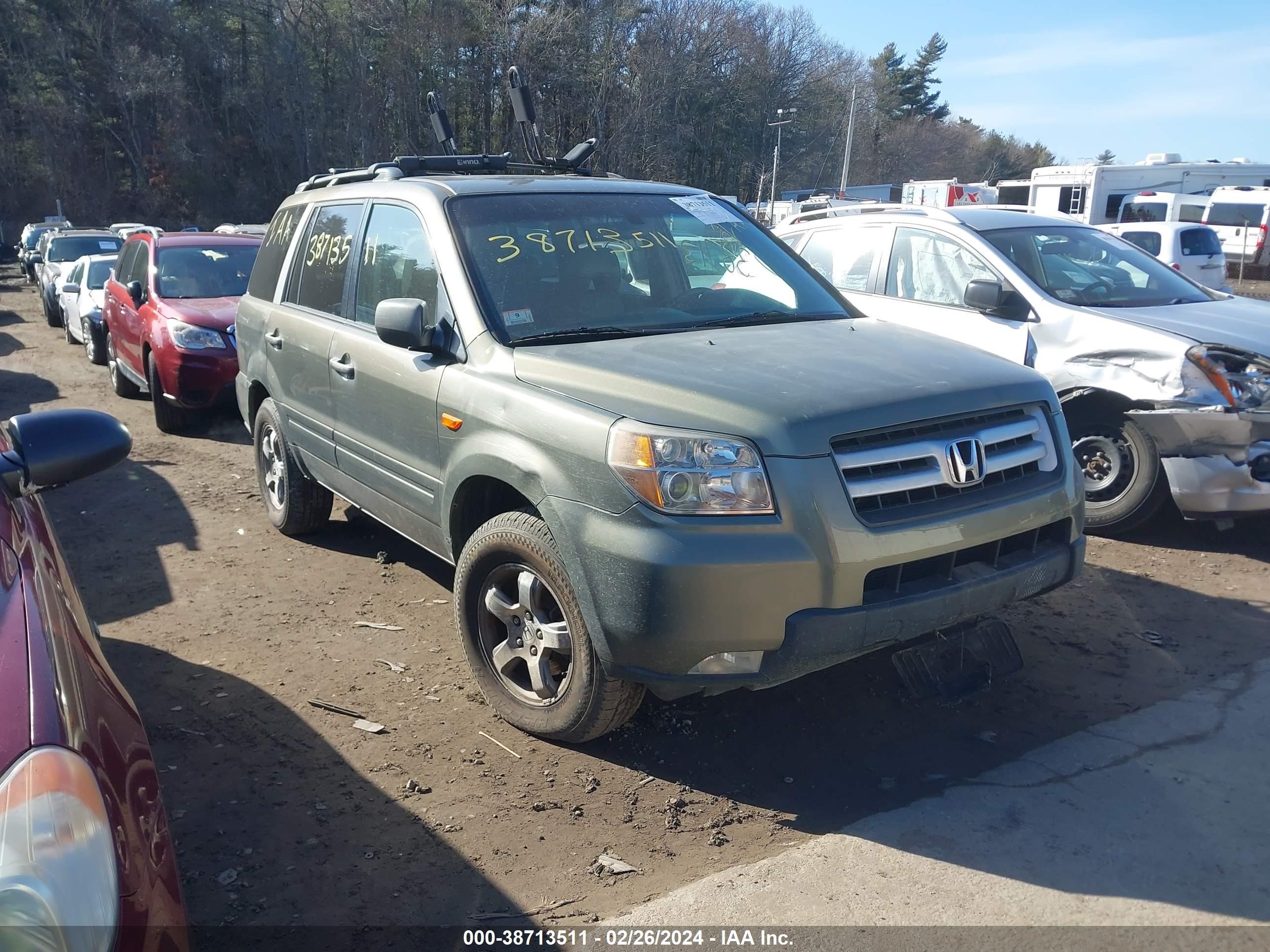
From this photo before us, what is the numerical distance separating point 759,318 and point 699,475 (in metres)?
1.40

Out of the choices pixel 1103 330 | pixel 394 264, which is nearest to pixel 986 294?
pixel 1103 330

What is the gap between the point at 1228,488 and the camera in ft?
17.5

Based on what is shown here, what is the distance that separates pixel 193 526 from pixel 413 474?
2.94 m

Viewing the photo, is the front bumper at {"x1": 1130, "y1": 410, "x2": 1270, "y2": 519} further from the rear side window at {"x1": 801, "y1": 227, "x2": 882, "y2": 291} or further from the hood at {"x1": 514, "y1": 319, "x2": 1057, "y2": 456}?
the rear side window at {"x1": 801, "y1": 227, "x2": 882, "y2": 291}

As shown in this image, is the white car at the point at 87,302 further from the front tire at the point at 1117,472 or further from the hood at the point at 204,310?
the front tire at the point at 1117,472

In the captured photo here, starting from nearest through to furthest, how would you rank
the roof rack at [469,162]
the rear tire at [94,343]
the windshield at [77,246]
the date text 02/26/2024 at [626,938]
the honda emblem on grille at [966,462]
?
the date text 02/26/2024 at [626,938]
the honda emblem on grille at [966,462]
the roof rack at [469,162]
the rear tire at [94,343]
the windshield at [77,246]

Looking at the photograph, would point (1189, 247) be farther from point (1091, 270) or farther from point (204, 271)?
point (204, 271)

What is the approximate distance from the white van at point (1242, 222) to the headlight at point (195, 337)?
2382 centimetres

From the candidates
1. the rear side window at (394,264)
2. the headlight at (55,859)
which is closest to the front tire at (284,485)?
the rear side window at (394,264)

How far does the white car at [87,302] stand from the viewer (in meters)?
13.0

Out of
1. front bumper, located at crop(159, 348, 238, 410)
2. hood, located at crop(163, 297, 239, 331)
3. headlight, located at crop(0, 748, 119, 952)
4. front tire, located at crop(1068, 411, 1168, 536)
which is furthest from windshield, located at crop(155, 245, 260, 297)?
headlight, located at crop(0, 748, 119, 952)

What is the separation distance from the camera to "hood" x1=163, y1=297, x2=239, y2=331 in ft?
28.6

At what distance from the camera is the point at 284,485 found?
19.2 ft

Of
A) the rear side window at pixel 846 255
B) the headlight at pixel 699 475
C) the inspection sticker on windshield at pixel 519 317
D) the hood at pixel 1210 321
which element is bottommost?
the headlight at pixel 699 475
